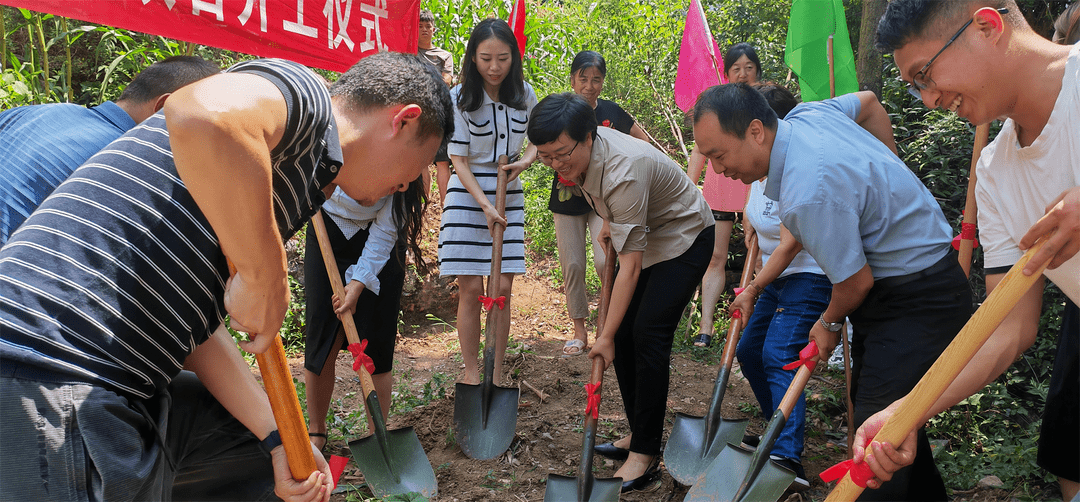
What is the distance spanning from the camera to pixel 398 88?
1515 mm

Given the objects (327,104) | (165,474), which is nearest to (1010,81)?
(327,104)

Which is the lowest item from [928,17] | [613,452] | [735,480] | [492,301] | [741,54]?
[613,452]

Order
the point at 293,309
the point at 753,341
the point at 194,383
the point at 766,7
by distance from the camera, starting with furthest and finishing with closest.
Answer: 1. the point at 766,7
2. the point at 293,309
3. the point at 753,341
4. the point at 194,383

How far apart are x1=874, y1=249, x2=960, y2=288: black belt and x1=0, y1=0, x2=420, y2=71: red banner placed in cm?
276

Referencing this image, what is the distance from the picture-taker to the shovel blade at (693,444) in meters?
3.18

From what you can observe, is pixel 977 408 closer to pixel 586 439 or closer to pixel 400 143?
pixel 586 439

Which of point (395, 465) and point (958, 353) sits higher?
point (958, 353)

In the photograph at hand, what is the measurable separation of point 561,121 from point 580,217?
174cm

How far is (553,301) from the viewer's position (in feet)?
21.9

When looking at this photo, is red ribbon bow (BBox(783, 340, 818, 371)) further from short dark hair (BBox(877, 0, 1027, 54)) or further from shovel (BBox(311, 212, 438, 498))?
shovel (BBox(311, 212, 438, 498))

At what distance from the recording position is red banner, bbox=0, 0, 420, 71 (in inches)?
105

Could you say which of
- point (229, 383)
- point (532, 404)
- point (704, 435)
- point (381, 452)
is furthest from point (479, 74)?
point (229, 383)

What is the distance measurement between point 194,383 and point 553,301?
501 cm

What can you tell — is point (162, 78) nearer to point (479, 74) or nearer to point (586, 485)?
point (479, 74)
